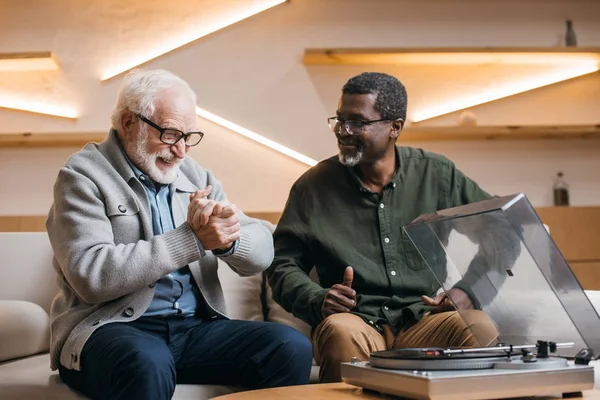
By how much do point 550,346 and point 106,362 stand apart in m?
1.01

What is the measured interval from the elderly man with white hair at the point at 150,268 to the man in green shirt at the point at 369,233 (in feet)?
0.75

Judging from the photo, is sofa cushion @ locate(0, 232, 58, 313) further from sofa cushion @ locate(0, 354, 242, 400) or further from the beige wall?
the beige wall

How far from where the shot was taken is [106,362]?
1816mm

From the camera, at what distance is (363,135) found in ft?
8.63

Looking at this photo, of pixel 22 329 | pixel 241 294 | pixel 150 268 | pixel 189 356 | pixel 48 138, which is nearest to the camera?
pixel 150 268

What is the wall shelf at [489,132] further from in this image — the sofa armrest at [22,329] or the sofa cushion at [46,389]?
the sofa cushion at [46,389]

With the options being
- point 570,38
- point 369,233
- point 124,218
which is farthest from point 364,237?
point 570,38

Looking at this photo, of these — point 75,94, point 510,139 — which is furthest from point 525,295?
point 75,94

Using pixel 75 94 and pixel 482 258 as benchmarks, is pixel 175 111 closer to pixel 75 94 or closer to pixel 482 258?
pixel 482 258

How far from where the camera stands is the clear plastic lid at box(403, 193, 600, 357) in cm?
131

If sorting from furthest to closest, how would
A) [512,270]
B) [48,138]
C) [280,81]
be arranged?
1. [280,81]
2. [48,138]
3. [512,270]

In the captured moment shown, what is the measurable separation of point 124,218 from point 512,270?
1.11m

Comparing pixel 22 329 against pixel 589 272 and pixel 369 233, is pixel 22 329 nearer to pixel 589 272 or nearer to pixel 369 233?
pixel 369 233

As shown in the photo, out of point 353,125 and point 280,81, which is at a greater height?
point 280,81
